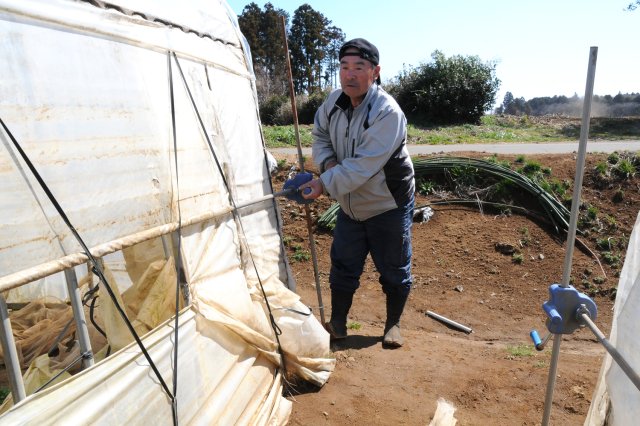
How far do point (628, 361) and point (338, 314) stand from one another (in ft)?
8.19

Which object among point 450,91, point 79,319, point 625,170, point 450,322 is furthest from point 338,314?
point 450,91

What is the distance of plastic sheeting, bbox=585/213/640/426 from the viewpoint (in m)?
1.52

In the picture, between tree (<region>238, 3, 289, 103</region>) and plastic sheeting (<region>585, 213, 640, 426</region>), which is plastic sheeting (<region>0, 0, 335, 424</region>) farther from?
tree (<region>238, 3, 289, 103</region>)

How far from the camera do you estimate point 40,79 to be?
1.82 metres

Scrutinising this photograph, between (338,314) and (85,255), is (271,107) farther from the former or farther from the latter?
(85,255)

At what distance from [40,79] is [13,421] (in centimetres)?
113

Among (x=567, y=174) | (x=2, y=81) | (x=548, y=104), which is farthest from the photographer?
(x=548, y=104)

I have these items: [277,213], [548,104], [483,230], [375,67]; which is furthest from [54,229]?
[548,104]

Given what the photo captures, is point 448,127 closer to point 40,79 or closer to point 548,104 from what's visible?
point 548,104

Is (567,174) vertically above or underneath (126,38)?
underneath

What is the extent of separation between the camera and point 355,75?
10.9 feet

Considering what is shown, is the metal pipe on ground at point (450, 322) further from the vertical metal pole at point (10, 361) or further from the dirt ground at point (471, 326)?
the vertical metal pole at point (10, 361)

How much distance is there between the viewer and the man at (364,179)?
130 inches

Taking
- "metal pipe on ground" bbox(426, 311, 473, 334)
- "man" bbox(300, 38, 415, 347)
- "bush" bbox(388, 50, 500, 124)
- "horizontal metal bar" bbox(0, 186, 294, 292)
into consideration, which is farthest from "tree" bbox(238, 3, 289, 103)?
"horizontal metal bar" bbox(0, 186, 294, 292)
